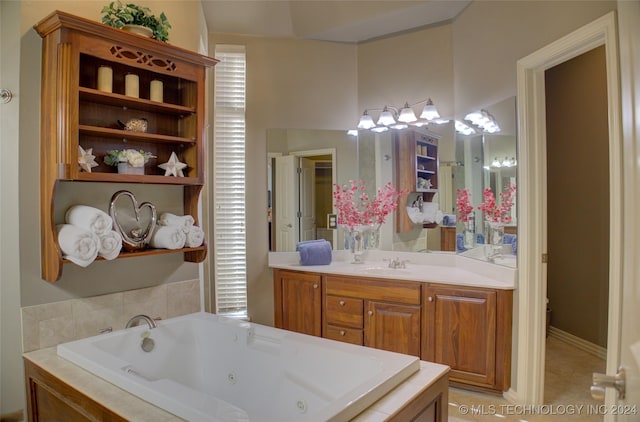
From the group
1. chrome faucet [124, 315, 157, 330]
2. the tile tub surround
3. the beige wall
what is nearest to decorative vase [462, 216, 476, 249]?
the beige wall

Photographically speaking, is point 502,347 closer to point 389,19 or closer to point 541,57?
point 541,57

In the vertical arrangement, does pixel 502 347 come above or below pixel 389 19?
below

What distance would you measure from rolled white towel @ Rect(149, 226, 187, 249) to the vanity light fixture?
2.02m

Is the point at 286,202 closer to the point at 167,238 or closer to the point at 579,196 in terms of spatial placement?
the point at 167,238

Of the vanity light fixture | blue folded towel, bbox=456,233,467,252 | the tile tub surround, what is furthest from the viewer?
the vanity light fixture

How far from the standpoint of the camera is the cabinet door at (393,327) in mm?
2971

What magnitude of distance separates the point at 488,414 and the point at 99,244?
96.0 inches

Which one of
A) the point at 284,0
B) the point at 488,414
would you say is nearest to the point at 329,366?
the point at 488,414

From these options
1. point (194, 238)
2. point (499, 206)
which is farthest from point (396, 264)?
point (194, 238)

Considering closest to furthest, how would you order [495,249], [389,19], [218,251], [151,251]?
1. [151,251]
2. [495,249]
3. [389,19]
4. [218,251]

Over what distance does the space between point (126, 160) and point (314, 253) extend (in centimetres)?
178

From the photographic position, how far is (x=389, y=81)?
3639 millimetres

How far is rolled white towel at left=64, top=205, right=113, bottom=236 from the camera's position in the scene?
1917 millimetres

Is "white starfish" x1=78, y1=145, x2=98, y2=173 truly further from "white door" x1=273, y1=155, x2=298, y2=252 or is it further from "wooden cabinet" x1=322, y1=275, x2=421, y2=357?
"wooden cabinet" x1=322, y1=275, x2=421, y2=357
